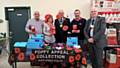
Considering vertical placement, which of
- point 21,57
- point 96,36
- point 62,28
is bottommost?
point 21,57

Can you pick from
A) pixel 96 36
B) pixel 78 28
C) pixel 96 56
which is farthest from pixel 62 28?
pixel 96 56

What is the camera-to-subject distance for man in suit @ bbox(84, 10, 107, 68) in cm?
531

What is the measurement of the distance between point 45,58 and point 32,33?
1.12 meters

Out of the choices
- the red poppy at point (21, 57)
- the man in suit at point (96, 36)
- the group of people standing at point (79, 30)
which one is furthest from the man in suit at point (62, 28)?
the red poppy at point (21, 57)

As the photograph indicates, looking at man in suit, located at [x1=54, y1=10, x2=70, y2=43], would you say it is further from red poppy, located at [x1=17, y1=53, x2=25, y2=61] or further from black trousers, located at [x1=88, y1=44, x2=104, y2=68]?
red poppy, located at [x1=17, y1=53, x2=25, y2=61]

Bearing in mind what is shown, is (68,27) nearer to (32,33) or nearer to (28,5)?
(32,33)

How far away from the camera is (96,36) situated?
17.3 feet

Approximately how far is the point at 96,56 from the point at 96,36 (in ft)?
1.48

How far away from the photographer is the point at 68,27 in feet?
18.7

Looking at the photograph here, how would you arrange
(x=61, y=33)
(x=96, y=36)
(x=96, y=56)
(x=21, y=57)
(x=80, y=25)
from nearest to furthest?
(x=21, y=57)
(x=96, y=36)
(x=96, y=56)
(x=80, y=25)
(x=61, y=33)

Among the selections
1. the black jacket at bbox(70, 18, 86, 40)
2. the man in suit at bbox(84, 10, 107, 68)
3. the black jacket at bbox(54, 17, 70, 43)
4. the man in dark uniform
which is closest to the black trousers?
the man in suit at bbox(84, 10, 107, 68)

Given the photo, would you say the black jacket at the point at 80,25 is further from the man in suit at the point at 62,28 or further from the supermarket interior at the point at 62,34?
the man in suit at the point at 62,28

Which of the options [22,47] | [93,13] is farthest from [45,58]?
[93,13]

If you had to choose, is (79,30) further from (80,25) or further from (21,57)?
(21,57)
